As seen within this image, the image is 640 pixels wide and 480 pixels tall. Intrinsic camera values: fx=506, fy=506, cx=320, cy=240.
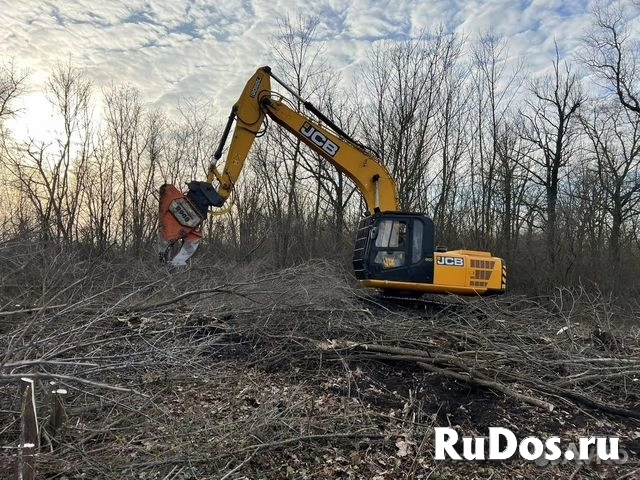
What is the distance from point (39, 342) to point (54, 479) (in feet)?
3.54

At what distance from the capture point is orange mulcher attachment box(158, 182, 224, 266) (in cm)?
884

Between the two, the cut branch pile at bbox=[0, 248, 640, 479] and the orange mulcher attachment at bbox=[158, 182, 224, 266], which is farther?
the orange mulcher attachment at bbox=[158, 182, 224, 266]

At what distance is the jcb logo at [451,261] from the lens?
9.84 metres

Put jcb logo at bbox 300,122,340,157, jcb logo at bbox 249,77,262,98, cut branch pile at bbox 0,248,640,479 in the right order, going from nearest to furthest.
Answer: cut branch pile at bbox 0,248,640,479 → jcb logo at bbox 249,77,262,98 → jcb logo at bbox 300,122,340,157

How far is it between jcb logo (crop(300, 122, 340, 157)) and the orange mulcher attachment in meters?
2.68

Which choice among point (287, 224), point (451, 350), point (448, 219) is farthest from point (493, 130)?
point (451, 350)

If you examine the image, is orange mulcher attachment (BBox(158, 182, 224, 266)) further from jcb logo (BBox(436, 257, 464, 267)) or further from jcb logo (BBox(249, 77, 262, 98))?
jcb logo (BBox(436, 257, 464, 267))

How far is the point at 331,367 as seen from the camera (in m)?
6.27
